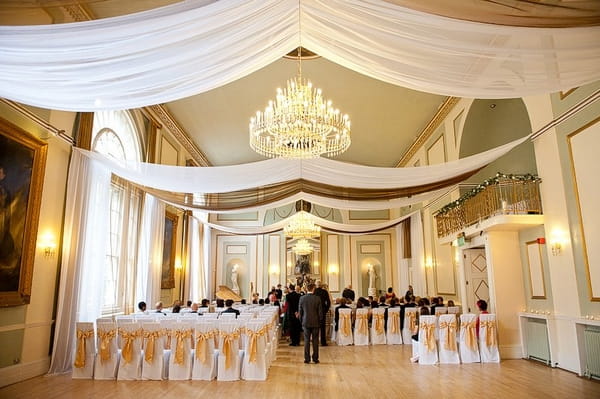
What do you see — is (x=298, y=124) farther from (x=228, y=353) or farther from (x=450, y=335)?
(x=450, y=335)

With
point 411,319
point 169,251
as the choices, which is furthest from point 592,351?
point 169,251

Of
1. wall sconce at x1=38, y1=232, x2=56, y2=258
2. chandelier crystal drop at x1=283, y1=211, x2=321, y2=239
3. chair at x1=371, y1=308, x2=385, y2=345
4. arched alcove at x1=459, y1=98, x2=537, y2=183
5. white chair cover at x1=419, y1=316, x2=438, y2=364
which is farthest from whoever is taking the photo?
chandelier crystal drop at x1=283, y1=211, x2=321, y2=239

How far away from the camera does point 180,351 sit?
19.8 feet

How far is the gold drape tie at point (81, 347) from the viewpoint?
6.03 metres

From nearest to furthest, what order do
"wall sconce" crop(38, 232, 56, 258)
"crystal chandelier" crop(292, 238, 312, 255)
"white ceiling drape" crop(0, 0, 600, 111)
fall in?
"white ceiling drape" crop(0, 0, 600, 111) → "wall sconce" crop(38, 232, 56, 258) → "crystal chandelier" crop(292, 238, 312, 255)

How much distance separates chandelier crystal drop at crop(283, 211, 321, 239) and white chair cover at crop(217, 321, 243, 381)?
7.32 meters

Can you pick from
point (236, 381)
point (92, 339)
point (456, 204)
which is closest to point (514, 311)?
point (456, 204)

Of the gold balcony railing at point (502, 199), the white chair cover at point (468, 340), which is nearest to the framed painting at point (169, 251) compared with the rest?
the white chair cover at point (468, 340)

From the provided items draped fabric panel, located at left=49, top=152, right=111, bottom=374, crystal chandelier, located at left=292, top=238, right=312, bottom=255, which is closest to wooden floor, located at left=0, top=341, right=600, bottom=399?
draped fabric panel, located at left=49, top=152, right=111, bottom=374

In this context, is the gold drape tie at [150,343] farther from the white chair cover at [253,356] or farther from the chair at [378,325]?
the chair at [378,325]

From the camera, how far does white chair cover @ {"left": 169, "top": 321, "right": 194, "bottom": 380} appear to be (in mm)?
6027

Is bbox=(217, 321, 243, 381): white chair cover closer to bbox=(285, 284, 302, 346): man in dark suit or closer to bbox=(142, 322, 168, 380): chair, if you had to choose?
bbox=(142, 322, 168, 380): chair

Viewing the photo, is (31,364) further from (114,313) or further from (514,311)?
(514,311)

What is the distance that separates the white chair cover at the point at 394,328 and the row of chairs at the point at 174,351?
4606 mm
